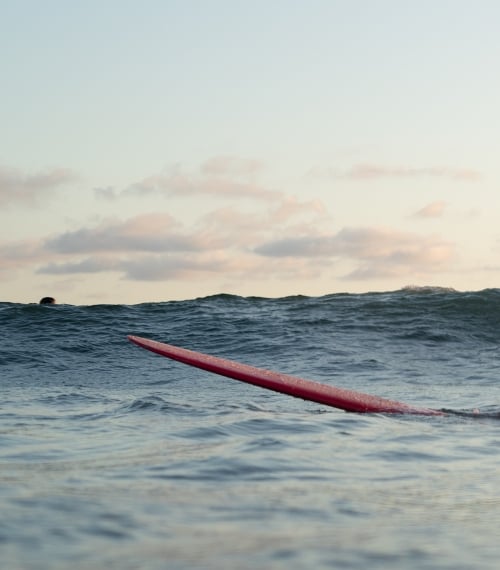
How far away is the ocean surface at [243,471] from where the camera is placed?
11.3ft

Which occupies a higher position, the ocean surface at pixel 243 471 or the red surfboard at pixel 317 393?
the red surfboard at pixel 317 393

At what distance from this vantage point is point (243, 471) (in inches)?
202

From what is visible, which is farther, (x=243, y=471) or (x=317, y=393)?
(x=317, y=393)

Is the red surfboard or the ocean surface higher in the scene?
the red surfboard

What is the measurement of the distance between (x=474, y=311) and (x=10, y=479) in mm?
16426

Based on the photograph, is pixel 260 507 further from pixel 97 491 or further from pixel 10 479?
pixel 10 479

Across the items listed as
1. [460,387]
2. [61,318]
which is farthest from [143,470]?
[61,318]

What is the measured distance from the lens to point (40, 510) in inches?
160

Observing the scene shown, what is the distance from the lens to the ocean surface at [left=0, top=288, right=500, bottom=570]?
3430 mm

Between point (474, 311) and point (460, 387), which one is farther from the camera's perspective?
point (474, 311)

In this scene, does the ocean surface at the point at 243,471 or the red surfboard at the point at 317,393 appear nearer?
the ocean surface at the point at 243,471

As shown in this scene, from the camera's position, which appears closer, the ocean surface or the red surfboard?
the ocean surface

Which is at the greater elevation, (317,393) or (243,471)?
(317,393)

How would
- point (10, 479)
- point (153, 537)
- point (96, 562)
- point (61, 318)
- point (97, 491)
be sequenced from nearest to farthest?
point (96, 562)
point (153, 537)
point (97, 491)
point (10, 479)
point (61, 318)
